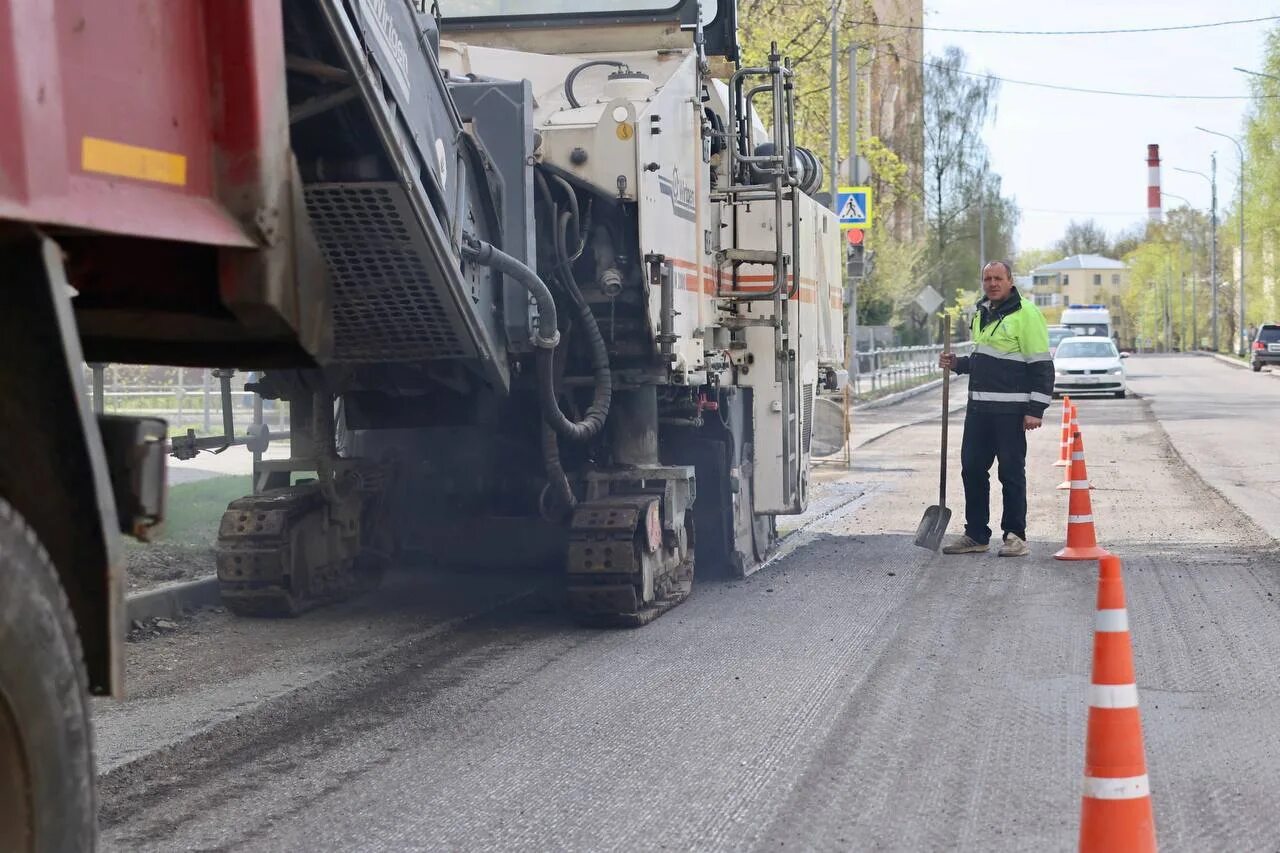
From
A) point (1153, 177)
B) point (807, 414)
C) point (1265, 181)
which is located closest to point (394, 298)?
point (807, 414)

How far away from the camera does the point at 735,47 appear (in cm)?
993

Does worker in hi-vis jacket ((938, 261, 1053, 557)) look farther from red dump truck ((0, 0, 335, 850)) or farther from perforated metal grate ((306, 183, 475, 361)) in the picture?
red dump truck ((0, 0, 335, 850))

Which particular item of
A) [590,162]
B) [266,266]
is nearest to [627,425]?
[590,162]

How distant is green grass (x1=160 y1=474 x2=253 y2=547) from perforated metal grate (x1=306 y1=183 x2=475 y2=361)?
315 centimetres

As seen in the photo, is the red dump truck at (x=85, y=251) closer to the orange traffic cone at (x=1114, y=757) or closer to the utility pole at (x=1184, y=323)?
the orange traffic cone at (x=1114, y=757)

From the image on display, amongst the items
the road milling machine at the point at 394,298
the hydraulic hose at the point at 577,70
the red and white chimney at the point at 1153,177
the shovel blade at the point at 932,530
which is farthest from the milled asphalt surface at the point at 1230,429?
the red and white chimney at the point at 1153,177

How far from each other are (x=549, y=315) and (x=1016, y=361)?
4.76 m

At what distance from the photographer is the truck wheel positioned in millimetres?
2914

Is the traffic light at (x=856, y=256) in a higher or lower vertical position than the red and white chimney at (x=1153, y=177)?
lower

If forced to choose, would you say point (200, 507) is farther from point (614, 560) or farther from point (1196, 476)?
point (1196, 476)

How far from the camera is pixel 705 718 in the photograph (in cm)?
629

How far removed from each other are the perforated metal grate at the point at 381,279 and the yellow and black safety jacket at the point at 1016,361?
510 centimetres

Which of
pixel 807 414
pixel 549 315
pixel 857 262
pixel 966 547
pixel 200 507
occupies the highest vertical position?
→ pixel 857 262

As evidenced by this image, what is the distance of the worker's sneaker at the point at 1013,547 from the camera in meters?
11.2
